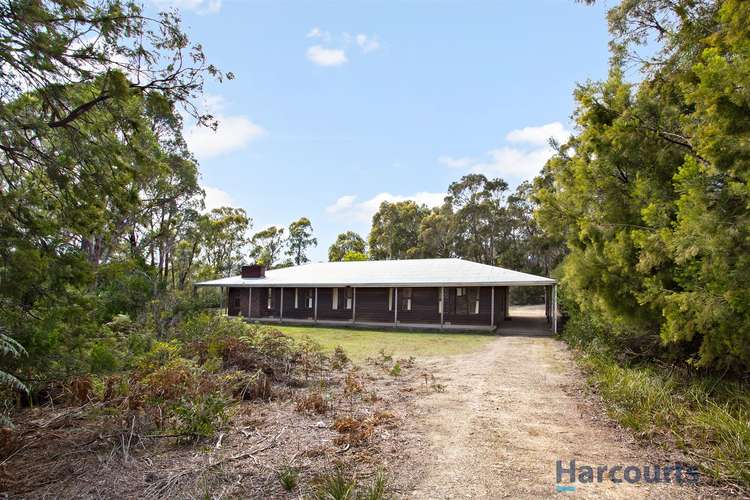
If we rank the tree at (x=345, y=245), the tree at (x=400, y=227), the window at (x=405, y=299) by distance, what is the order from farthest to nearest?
the tree at (x=345, y=245), the tree at (x=400, y=227), the window at (x=405, y=299)

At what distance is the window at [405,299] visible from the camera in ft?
77.7

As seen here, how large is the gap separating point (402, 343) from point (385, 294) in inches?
325

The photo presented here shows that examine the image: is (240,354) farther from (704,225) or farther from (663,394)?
(704,225)

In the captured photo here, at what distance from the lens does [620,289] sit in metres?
7.33

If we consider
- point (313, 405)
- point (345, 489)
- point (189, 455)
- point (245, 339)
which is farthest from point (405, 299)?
point (345, 489)

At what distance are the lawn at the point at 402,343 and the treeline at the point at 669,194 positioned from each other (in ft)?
17.4

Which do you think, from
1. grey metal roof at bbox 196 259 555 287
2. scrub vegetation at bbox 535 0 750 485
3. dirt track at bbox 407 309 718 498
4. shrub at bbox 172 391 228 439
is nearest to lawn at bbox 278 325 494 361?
grey metal roof at bbox 196 259 555 287

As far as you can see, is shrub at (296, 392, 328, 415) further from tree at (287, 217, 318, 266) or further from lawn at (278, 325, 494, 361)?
tree at (287, 217, 318, 266)

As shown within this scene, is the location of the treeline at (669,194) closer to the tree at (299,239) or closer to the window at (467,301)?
the window at (467,301)

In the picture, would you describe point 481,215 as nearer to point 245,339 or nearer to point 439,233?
point 439,233

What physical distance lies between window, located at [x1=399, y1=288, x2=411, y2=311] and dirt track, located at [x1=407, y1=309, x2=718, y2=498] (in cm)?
1404

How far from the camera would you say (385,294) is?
24.4 meters

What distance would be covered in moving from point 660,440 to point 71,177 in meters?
7.72

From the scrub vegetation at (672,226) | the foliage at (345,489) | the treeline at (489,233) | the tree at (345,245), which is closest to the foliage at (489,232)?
the treeline at (489,233)
